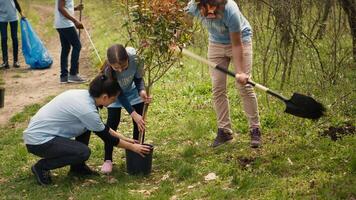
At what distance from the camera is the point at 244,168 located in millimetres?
4641

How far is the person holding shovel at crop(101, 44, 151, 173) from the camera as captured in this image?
4.37 meters

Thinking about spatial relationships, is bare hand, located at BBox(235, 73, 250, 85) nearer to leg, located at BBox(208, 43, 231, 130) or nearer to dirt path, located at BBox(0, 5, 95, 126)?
leg, located at BBox(208, 43, 231, 130)

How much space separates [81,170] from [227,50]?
1.74 meters

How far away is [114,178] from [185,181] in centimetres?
66

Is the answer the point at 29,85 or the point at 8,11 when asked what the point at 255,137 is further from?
the point at 8,11

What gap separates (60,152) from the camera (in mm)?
4602

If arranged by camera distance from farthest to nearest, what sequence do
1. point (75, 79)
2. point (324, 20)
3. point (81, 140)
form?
point (75, 79)
point (324, 20)
point (81, 140)

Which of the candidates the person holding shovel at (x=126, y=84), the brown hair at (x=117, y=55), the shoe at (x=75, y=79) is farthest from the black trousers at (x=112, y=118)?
the shoe at (x=75, y=79)

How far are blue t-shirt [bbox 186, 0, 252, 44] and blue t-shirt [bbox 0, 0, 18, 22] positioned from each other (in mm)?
5901

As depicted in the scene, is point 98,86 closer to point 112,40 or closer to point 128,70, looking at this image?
point 128,70

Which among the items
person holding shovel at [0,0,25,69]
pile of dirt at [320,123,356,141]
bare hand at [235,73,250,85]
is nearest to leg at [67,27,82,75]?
person holding shovel at [0,0,25,69]

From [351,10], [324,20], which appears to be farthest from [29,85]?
[351,10]

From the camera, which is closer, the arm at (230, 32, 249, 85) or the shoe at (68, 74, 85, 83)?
the arm at (230, 32, 249, 85)

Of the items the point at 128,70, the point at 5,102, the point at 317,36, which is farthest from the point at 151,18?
the point at 5,102
